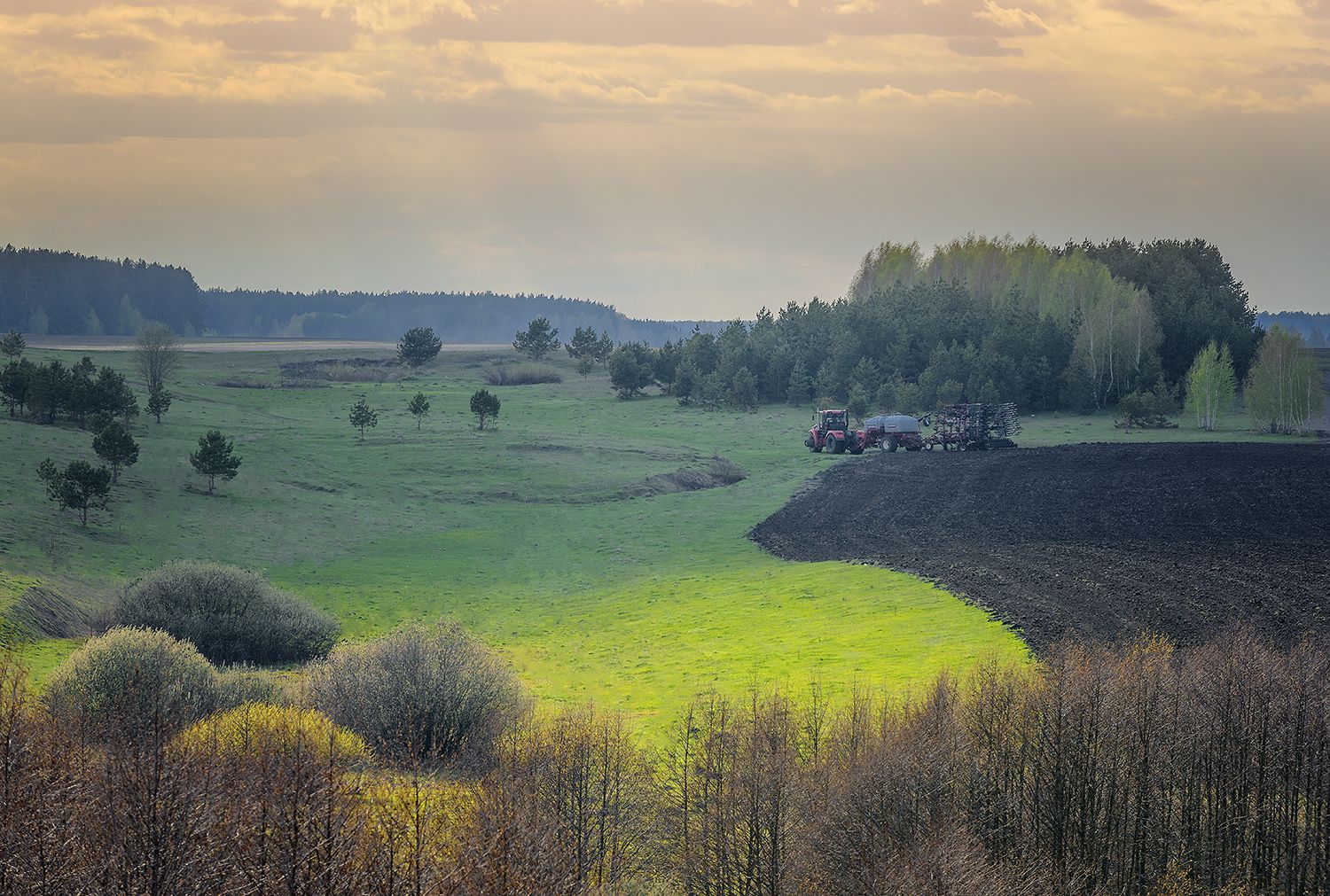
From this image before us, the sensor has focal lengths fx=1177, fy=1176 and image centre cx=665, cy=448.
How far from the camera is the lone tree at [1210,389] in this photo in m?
106

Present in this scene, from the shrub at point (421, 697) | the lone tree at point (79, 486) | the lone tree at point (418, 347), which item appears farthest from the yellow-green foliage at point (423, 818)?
the lone tree at point (418, 347)

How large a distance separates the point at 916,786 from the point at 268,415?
93.6m

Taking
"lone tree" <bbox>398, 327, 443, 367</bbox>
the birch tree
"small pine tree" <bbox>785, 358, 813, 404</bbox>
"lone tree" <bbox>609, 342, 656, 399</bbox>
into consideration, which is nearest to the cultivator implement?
the birch tree

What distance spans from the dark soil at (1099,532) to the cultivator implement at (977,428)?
12.9ft

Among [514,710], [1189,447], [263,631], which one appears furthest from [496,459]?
[514,710]

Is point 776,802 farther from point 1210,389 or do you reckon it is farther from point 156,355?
point 156,355

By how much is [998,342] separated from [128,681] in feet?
343

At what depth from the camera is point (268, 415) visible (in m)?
106

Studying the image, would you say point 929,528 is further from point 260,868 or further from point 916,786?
point 260,868

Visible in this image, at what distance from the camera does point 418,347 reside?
161375 millimetres

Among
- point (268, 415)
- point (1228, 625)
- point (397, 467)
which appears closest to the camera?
point (1228, 625)

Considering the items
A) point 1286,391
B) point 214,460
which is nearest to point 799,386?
point 1286,391

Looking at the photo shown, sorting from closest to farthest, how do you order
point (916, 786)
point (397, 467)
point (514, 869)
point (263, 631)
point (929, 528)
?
point (514, 869) < point (916, 786) < point (263, 631) < point (929, 528) < point (397, 467)

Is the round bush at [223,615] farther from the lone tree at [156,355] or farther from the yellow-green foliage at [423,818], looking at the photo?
the lone tree at [156,355]
